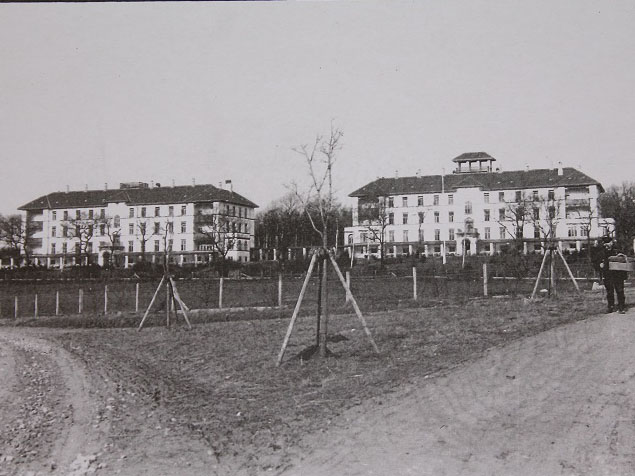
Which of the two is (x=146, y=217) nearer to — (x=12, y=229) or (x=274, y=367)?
(x=12, y=229)

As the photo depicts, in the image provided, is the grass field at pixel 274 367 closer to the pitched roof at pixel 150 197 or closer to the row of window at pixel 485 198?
the row of window at pixel 485 198

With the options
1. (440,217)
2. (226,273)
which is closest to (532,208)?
(440,217)

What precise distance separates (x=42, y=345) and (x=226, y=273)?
1452 inches

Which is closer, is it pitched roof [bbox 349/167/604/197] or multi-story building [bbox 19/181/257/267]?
pitched roof [bbox 349/167/604/197]

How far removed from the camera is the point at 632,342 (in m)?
9.91

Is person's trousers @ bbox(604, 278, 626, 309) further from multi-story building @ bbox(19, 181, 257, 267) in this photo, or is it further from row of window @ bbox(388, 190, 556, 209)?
multi-story building @ bbox(19, 181, 257, 267)

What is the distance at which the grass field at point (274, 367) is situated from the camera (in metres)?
7.27

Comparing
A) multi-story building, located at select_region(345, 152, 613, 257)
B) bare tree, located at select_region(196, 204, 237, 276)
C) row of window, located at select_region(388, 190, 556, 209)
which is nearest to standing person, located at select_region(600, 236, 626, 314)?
multi-story building, located at select_region(345, 152, 613, 257)

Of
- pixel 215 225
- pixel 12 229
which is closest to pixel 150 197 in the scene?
pixel 215 225

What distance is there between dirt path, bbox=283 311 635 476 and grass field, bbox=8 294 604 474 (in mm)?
458

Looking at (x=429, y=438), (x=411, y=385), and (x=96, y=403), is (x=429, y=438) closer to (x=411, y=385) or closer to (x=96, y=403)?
(x=411, y=385)

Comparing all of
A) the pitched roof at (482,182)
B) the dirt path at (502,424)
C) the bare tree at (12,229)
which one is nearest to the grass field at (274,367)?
the dirt path at (502,424)

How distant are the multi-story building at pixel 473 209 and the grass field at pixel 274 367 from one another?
58.5m

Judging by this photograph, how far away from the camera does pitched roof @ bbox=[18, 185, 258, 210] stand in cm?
9238
